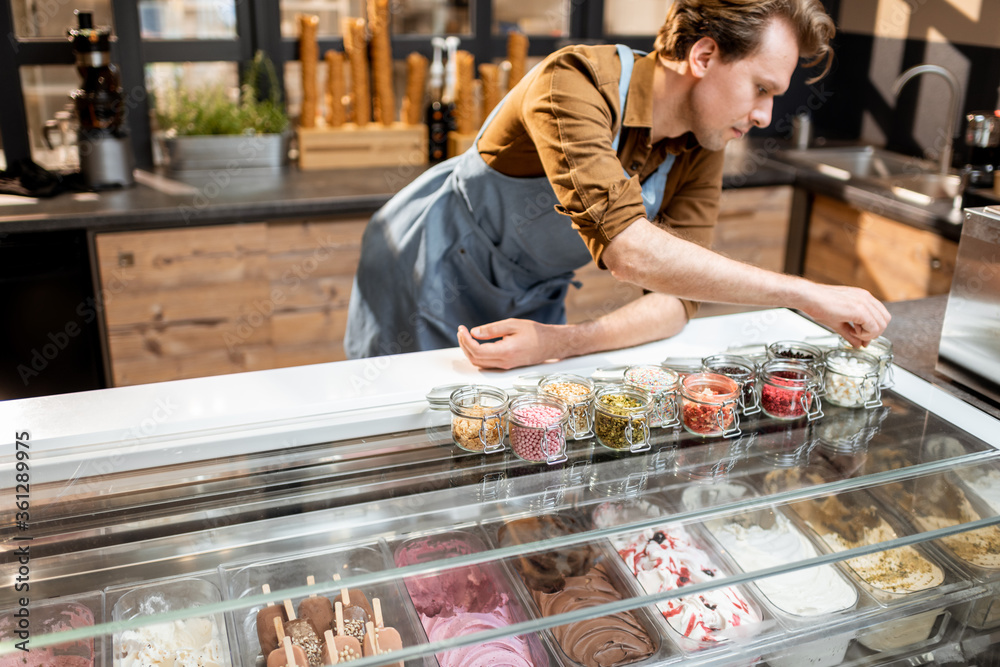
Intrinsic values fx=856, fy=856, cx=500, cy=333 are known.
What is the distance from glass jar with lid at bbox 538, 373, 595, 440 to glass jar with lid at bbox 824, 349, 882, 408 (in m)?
0.36

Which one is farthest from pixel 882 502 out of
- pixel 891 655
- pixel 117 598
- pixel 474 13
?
pixel 474 13

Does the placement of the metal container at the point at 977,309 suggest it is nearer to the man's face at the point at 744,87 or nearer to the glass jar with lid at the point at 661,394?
the man's face at the point at 744,87

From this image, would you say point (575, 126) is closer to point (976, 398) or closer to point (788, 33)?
point (788, 33)

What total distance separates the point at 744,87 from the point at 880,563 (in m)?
0.78

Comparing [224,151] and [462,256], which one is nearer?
[462,256]

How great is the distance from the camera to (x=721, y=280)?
1.27m

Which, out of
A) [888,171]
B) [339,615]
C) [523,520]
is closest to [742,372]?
[523,520]

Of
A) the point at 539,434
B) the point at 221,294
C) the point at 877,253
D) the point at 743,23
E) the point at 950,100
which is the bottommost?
the point at 221,294

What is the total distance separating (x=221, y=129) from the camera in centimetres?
296

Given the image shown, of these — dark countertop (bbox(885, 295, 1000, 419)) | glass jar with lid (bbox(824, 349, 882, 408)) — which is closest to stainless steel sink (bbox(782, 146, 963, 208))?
dark countertop (bbox(885, 295, 1000, 419))

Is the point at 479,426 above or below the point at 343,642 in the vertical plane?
above

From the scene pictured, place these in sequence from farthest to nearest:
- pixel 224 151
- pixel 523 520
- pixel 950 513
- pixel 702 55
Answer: pixel 224 151, pixel 702 55, pixel 950 513, pixel 523 520

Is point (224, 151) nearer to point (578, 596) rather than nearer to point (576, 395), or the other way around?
point (576, 395)

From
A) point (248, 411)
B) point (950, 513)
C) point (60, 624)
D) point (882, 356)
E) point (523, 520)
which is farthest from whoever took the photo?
point (882, 356)
